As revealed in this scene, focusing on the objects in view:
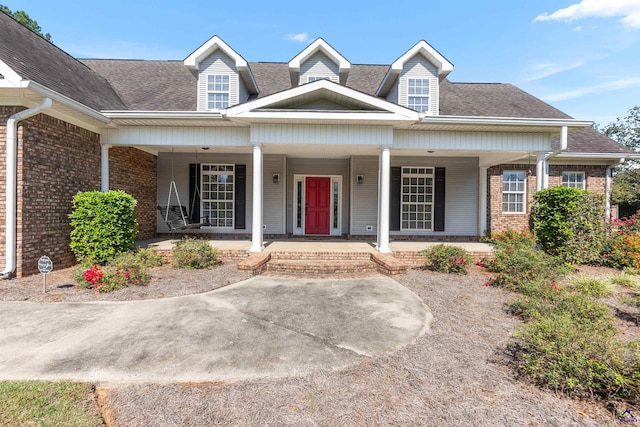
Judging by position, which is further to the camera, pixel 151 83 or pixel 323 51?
pixel 151 83

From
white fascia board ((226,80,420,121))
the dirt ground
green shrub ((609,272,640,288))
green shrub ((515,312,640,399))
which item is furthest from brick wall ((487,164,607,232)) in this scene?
green shrub ((515,312,640,399))

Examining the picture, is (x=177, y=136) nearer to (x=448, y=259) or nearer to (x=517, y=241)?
(x=448, y=259)

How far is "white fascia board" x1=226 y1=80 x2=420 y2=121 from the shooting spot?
280 inches

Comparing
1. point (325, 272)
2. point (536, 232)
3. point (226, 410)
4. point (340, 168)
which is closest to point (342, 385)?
point (226, 410)

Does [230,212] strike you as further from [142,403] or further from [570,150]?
[570,150]

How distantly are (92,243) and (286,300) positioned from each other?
506cm

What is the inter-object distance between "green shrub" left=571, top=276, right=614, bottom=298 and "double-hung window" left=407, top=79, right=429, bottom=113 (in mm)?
6331

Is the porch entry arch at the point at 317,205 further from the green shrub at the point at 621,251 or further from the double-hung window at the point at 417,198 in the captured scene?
the green shrub at the point at 621,251

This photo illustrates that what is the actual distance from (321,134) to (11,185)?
21.4ft

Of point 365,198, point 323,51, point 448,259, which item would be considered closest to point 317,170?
point 365,198

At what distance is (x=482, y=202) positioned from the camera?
34.7 ft

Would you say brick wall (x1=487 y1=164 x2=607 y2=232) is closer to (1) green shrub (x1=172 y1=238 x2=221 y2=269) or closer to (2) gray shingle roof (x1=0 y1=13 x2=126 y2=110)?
(1) green shrub (x1=172 y1=238 x2=221 y2=269)

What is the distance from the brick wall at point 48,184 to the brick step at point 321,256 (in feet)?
16.0

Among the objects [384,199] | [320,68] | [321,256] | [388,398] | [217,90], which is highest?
[320,68]
